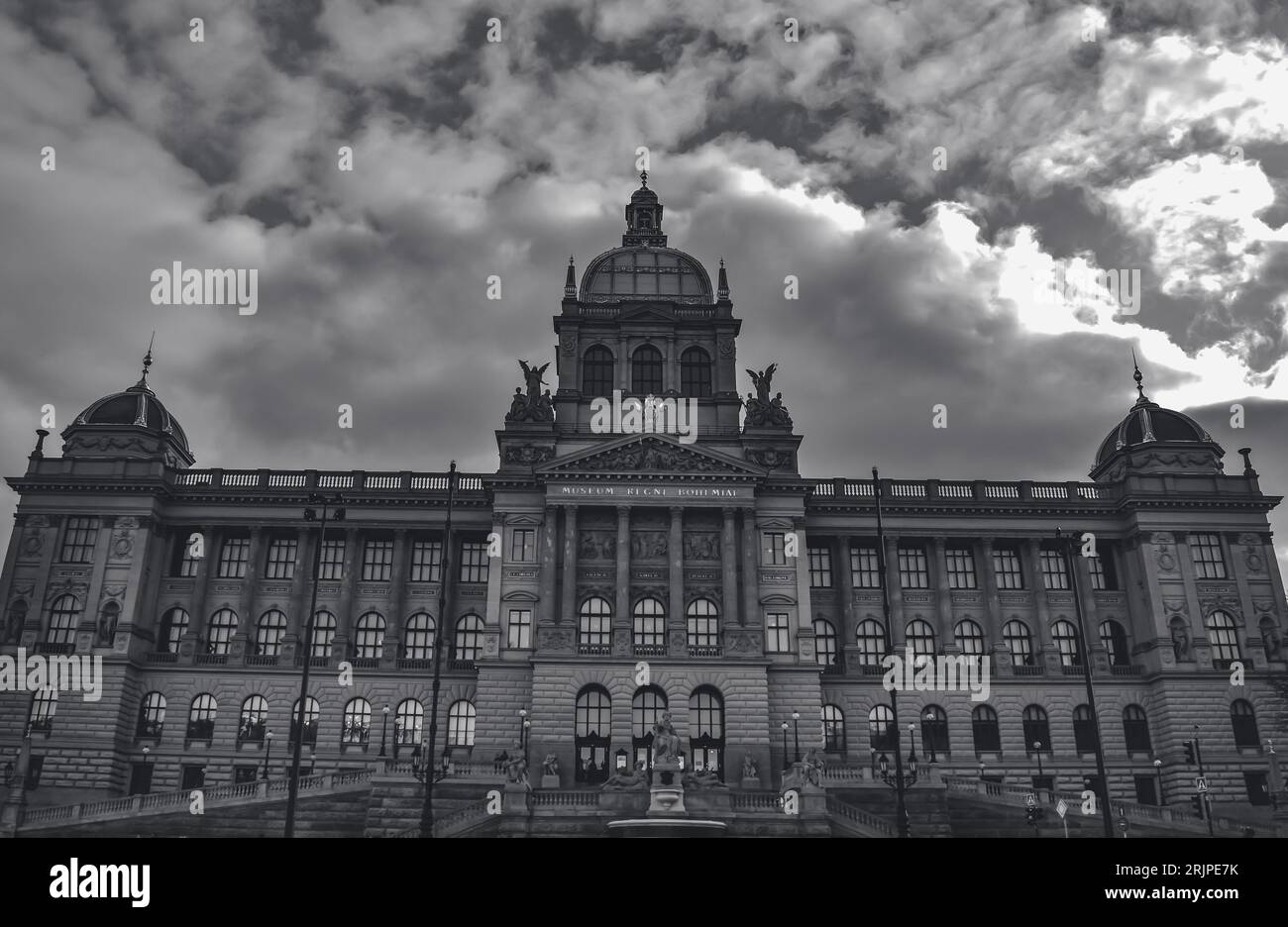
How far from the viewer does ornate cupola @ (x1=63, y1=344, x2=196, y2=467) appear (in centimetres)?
6450

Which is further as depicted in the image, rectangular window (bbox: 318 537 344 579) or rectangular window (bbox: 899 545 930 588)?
rectangular window (bbox: 899 545 930 588)

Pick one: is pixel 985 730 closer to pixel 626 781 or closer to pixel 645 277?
pixel 626 781

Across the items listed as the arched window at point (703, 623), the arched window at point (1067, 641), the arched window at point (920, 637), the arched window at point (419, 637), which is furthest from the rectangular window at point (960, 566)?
the arched window at point (419, 637)

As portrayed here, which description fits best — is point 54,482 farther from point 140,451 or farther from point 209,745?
point 209,745

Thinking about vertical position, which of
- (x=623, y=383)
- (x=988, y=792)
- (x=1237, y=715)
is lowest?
(x=988, y=792)

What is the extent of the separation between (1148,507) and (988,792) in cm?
2373

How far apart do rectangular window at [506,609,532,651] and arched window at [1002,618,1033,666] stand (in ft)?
93.2

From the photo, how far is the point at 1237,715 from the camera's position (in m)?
59.9

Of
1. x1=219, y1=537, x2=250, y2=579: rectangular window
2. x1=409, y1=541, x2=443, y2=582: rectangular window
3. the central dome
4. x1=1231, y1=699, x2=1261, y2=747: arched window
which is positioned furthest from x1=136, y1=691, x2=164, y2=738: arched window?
x1=1231, y1=699, x2=1261, y2=747: arched window

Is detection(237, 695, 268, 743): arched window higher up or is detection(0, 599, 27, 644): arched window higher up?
detection(0, 599, 27, 644): arched window

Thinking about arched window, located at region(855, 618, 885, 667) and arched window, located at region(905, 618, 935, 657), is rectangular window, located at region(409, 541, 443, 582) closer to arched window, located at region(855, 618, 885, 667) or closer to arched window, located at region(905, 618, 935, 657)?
arched window, located at region(855, 618, 885, 667)
